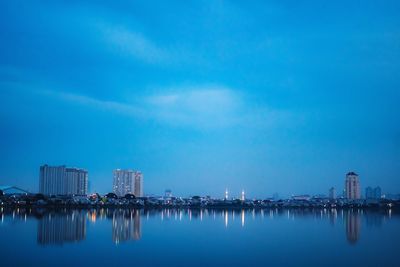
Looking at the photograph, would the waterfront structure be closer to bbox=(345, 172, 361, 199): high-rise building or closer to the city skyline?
the city skyline

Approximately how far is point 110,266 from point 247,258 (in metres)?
6.95

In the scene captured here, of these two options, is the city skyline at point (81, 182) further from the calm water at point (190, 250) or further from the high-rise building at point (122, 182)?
the calm water at point (190, 250)

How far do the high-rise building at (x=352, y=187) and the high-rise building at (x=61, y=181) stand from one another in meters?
106

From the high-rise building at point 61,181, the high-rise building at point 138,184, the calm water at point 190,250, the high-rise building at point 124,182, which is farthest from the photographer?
the high-rise building at point 138,184

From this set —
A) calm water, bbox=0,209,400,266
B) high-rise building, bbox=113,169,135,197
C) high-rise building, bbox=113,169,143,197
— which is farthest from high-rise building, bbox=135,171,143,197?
calm water, bbox=0,209,400,266

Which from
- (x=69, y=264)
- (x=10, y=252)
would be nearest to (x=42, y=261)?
(x=69, y=264)

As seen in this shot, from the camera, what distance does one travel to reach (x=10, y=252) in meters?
20.8

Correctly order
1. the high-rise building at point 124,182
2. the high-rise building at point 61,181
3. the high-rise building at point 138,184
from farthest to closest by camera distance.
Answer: the high-rise building at point 138,184 < the high-rise building at point 124,182 < the high-rise building at point 61,181


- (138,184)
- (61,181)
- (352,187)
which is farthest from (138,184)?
(352,187)

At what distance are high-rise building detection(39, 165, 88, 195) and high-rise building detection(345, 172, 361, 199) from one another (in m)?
106

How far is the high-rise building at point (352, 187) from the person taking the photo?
569 feet

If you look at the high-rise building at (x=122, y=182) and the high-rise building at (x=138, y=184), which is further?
the high-rise building at (x=138, y=184)

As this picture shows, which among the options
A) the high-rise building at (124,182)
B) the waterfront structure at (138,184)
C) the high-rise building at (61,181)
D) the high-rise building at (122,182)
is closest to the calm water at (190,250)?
the high-rise building at (61,181)

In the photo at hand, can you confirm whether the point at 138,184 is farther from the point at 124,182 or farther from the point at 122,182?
the point at 122,182
